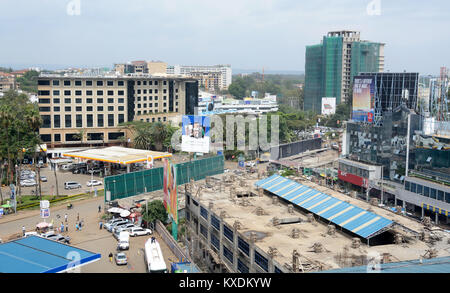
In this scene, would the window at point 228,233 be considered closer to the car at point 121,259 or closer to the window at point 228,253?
the window at point 228,253

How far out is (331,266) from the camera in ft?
44.9

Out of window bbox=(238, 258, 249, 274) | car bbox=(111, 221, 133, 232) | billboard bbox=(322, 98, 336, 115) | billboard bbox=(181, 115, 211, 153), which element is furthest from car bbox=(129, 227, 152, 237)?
billboard bbox=(322, 98, 336, 115)

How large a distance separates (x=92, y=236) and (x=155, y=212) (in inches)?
145

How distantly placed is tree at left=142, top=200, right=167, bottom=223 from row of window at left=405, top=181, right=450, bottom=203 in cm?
1706

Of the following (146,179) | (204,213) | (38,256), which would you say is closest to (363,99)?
(146,179)

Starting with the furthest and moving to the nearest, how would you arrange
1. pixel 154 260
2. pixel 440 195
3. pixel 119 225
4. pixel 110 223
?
pixel 440 195
pixel 110 223
pixel 119 225
pixel 154 260

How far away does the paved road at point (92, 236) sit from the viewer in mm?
20877

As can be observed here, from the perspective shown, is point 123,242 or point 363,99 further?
point 363,99

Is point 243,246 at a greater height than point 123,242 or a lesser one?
Answer: greater

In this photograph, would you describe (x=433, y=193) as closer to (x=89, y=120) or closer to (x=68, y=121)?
(x=89, y=120)

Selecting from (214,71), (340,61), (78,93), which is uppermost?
(214,71)

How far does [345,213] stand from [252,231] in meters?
3.85

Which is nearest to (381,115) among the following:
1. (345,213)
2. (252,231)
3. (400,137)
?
(400,137)

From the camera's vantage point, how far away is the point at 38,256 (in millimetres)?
13180
